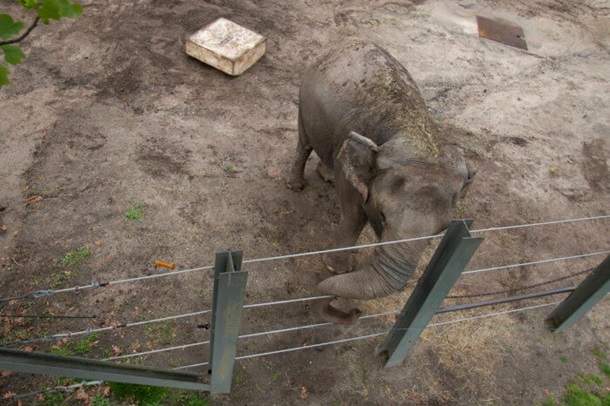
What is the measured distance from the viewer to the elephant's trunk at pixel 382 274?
406 cm

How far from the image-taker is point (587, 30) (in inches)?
440

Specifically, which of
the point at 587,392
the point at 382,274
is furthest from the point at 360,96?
the point at 587,392

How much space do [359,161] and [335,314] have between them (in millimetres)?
1569

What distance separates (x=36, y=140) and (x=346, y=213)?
4.16 metres

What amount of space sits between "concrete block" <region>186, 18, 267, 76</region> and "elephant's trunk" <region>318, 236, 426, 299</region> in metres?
4.72

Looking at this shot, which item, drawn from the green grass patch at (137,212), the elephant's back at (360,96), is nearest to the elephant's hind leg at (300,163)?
the elephant's back at (360,96)

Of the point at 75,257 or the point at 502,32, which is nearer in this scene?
the point at 75,257

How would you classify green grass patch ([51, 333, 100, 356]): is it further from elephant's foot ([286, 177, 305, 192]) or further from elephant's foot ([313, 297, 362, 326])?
elephant's foot ([286, 177, 305, 192])

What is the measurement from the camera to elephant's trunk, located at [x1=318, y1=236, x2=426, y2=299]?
406cm

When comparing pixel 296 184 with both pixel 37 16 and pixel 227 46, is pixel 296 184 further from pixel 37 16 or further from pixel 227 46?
pixel 37 16

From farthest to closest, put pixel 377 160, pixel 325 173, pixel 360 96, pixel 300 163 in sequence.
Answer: pixel 325 173 < pixel 300 163 < pixel 360 96 < pixel 377 160

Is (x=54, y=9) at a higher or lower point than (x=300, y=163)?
higher

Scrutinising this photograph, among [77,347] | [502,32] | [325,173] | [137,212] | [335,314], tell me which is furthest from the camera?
[502,32]

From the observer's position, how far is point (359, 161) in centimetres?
445
